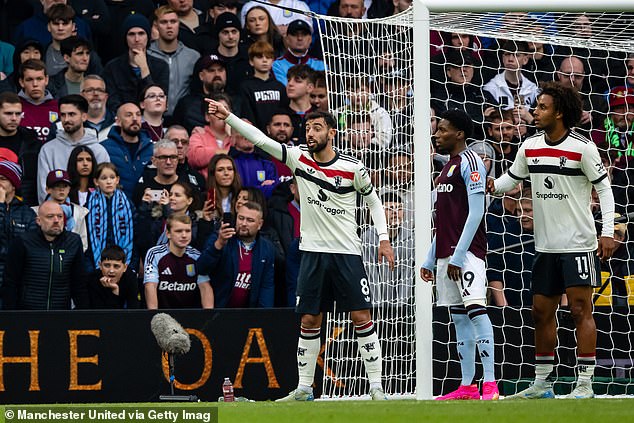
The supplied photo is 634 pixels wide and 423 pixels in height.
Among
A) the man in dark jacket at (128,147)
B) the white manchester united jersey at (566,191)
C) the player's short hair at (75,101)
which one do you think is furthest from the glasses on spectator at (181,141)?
the white manchester united jersey at (566,191)

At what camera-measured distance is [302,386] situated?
30.9ft

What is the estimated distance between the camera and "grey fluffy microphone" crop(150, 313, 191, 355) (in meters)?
10.1

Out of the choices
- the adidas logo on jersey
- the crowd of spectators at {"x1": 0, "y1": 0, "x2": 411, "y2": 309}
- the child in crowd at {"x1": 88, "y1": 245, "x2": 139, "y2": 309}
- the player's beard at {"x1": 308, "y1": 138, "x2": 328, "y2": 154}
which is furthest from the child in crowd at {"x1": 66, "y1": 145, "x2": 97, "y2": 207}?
the adidas logo on jersey

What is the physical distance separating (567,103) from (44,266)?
544 centimetres

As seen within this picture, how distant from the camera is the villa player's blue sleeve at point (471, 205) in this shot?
364 inches

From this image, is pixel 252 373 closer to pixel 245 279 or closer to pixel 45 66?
pixel 245 279

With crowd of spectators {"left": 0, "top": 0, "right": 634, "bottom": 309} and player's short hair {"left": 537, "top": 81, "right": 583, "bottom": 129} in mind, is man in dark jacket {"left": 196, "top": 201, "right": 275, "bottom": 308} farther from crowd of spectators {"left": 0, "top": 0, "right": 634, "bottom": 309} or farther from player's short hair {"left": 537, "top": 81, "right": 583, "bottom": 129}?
player's short hair {"left": 537, "top": 81, "right": 583, "bottom": 129}

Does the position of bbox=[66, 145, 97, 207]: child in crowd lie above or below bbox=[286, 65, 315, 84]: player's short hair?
below

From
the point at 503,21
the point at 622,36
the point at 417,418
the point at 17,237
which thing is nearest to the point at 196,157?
the point at 17,237

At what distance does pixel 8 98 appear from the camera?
41.1 ft

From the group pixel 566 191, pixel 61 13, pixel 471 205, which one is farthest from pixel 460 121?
pixel 61 13

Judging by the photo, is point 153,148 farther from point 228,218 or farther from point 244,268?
point 244,268

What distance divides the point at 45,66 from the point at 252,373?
4353mm

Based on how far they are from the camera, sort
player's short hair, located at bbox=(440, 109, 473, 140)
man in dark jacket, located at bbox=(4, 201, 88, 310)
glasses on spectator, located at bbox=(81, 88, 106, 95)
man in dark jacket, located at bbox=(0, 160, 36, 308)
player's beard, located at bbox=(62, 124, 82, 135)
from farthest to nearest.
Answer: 1. glasses on spectator, located at bbox=(81, 88, 106, 95)
2. player's beard, located at bbox=(62, 124, 82, 135)
3. man in dark jacket, located at bbox=(0, 160, 36, 308)
4. man in dark jacket, located at bbox=(4, 201, 88, 310)
5. player's short hair, located at bbox=(440, 109, 473, 140)
